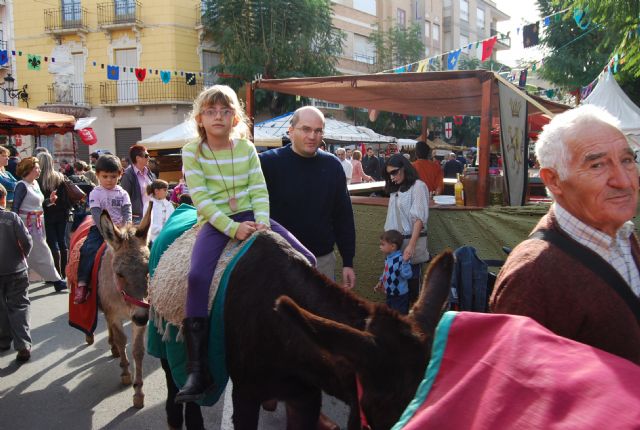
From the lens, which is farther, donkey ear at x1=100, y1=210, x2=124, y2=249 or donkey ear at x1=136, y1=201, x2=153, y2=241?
donkey ear at x1=136, y1=201, x2=153, y2=241

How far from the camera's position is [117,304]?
505 centimetres

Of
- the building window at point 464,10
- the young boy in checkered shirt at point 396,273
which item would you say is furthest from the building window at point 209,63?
the building window at point 464,10

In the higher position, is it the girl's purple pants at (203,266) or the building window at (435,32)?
the building window at (435,32)

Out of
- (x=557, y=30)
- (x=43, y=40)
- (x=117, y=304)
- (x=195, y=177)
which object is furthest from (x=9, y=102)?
(x=195, y=177)

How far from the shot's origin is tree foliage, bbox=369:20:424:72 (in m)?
35.9

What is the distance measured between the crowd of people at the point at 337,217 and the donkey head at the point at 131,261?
1.00 metres

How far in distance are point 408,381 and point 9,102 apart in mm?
33422

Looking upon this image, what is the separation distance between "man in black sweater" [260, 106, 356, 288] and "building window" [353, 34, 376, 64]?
33.7 meters

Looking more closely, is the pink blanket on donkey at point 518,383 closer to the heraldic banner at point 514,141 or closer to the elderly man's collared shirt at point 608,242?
the elderly man's collared shirt at point 608,242

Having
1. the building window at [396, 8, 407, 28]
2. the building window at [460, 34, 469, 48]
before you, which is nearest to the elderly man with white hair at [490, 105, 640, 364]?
the building window at [396, 8, 407, 28]

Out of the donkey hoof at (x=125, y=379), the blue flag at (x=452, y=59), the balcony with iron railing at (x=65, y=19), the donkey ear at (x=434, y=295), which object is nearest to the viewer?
the donkey ear at (x=434, y=295)

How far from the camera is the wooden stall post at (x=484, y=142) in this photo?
227 inches

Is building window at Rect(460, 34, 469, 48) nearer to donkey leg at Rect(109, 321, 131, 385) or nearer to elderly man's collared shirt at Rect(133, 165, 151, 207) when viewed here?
elderly man's collared shirt at Rect(133, 165, 151, 207)

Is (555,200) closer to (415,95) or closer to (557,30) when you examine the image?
(415,95)
